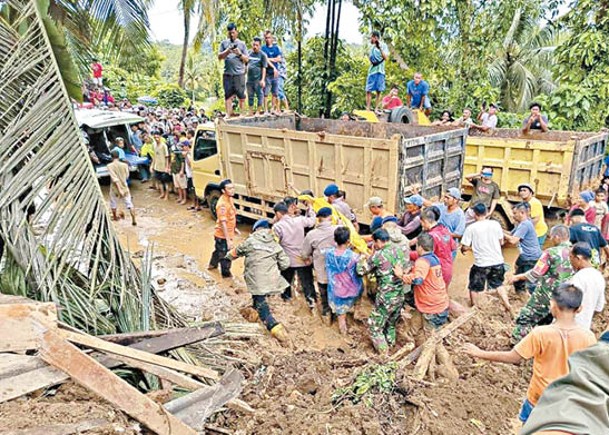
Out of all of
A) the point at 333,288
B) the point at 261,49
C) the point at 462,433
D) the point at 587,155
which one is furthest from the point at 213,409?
the point at 261,49

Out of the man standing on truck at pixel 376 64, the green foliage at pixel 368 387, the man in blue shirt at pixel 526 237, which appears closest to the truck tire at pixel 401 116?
the man standing on truck at pixel 376 64

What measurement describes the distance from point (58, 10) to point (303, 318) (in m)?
4.19

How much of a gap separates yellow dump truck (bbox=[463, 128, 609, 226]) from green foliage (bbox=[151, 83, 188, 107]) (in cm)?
1978

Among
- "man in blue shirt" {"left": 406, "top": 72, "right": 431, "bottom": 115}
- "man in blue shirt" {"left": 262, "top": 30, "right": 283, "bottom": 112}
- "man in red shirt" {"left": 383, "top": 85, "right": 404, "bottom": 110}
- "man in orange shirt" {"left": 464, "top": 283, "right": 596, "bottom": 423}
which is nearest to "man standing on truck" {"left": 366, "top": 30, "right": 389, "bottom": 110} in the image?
"man in red shirt" {"left": 383, "top": 85, "right": 404, "bottom": 110}

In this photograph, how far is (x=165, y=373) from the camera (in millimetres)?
2760

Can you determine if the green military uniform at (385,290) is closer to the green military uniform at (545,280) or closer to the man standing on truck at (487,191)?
the green military uniform at (545,280)

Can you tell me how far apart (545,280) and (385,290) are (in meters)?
1.46

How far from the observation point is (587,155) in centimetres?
753

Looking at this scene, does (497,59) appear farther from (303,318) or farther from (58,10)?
(58,10)

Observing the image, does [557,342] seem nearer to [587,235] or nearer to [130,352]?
[130,352]

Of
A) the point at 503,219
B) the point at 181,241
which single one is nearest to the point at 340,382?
the point at 503,219

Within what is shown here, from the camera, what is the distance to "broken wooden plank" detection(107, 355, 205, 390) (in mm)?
2674

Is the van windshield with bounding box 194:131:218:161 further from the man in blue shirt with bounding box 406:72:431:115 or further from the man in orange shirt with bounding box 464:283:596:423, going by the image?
the man in orange shirt with bounding box 464:283:596:423

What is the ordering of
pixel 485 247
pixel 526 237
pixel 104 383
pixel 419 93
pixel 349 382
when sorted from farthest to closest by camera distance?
1. pixel 419 93
2. pixel 526 237
3. pixel 485 247
4. pixel 349 382
5. pixel 104 383
